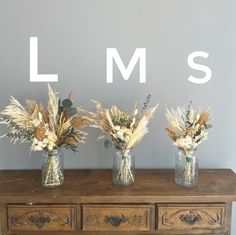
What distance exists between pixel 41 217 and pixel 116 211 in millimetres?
358

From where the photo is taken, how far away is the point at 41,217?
1544mm

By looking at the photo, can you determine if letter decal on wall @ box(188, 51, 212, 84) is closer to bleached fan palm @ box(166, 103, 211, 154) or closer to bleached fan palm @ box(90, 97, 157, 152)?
bleached fan palm @ box(166, 103, 211, 154)

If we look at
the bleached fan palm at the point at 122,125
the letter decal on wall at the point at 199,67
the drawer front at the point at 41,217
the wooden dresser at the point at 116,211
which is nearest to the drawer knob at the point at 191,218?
the wooden dresser at the point at 116,211

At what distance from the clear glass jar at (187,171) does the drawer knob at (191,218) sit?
144 millimetres

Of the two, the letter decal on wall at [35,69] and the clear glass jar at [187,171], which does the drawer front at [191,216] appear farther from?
the letter decal on wall at [35,69]

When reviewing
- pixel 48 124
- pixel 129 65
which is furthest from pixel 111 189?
pixel 129 65

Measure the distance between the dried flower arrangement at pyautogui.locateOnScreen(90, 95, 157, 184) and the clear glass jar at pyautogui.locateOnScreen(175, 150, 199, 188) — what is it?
0.80 feet

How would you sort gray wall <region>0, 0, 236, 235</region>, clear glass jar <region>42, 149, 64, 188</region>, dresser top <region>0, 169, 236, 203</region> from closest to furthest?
dresser top <region>0, 169, 236, 203</region> → clear glass jar <region>42, 149, 64, 188</region> → gray wall <region>0, 0, 236, 235</region>

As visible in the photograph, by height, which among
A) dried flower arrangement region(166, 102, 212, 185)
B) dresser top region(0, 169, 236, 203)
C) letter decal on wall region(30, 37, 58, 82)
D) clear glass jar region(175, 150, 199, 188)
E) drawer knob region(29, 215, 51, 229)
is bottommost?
drawer knob region(29, 215, 51, 229)

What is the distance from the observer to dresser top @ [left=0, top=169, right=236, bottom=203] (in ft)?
4.96

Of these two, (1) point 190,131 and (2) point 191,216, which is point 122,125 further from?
(2) point 191,216

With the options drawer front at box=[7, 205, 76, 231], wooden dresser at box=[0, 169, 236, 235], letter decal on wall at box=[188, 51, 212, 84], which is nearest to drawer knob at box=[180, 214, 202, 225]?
wooden dresser at box=[0, 169, 236, 235]

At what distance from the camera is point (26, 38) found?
1.82 metres

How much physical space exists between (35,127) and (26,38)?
1.93ft
